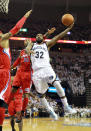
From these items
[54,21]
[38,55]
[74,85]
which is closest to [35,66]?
[38,55]

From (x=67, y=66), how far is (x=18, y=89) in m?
17.2

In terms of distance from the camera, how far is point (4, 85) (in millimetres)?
4543

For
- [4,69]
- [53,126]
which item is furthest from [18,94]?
[53,126]

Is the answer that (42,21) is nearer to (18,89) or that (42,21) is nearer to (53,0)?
(53,0)

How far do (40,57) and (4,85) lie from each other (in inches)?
50.4

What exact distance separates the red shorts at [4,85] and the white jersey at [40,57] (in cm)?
98

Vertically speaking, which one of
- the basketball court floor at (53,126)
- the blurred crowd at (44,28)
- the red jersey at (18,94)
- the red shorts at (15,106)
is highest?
the blurred crowd at (44,28)

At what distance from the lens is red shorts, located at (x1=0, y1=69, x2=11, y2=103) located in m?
4.45

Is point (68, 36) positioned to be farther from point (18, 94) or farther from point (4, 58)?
point (4, 58)

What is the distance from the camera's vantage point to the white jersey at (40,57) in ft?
17.9

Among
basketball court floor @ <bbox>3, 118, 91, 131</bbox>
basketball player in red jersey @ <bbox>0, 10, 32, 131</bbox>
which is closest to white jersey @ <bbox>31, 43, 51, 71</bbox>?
basketball player in red jersey @ <bbox>0, 10, 32, 131</bbox>

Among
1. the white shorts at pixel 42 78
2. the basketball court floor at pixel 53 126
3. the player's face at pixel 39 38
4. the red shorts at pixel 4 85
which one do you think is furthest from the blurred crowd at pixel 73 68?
the red shorts at pixel 4 85

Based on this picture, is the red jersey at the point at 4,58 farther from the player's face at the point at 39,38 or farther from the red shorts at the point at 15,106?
the red shorts at the point at 15,106

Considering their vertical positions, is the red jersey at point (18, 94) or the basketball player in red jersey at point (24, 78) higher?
the basketball player in red jersey at point (24, 78)
